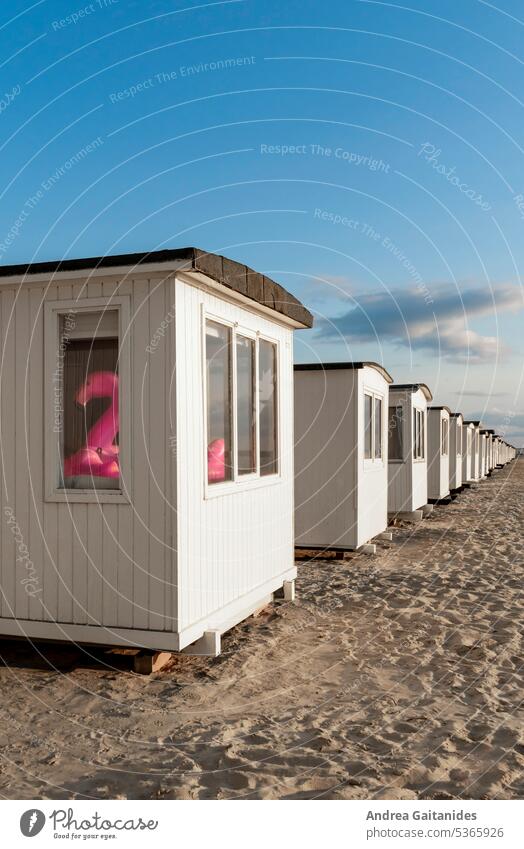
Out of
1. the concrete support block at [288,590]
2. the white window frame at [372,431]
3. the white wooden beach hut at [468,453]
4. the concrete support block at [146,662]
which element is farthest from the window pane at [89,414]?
the white wooden beach hut at [468,453]

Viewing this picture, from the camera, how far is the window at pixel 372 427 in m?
12.8

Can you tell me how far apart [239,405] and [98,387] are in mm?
1489

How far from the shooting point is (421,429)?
1856 cm

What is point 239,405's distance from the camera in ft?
24.0

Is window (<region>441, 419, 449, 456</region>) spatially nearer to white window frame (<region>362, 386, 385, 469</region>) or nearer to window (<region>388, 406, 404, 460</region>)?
window (<region>388, 406, 404, 460</region>)

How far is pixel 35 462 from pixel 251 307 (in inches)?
101

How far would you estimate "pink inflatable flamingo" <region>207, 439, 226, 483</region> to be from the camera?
22.0 feet

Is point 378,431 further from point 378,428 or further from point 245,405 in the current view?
point 245,405

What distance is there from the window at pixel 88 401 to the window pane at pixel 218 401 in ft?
2.74

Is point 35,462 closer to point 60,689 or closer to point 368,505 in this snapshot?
point 60,689

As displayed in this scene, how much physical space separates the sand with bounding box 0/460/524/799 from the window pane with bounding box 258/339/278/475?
1655 mm

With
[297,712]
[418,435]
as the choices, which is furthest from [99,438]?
[418,435]

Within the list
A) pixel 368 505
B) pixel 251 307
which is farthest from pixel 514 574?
pixel 251 307
